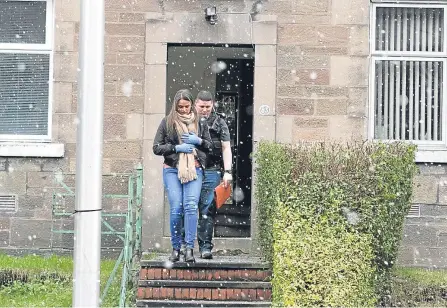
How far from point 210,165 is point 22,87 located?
3.62 m

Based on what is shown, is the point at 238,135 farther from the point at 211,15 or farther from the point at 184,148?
the point at 184,148

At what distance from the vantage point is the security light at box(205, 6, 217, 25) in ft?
38.5

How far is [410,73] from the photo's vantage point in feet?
40.4

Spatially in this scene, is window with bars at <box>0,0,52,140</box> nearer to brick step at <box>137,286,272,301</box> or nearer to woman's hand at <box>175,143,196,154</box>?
woman's hand at <box>175,143,196,154</box>

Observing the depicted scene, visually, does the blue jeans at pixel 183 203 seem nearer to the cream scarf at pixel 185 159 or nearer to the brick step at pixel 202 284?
the cream scarf at pixel 185 159

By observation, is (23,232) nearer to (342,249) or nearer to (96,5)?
(342,249)

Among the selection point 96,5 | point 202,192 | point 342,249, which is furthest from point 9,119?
point 96,5

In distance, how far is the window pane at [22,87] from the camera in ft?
39.8

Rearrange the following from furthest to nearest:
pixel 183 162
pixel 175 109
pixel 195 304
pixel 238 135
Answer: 1. pixel 238 135
2. pixel 175 109
3. pixel 183 162
4. pixel 195 304

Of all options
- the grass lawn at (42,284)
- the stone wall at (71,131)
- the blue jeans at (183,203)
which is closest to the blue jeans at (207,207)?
the blue jeans at (183,203)

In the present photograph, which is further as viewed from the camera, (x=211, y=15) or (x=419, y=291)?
(x=211, y=15)

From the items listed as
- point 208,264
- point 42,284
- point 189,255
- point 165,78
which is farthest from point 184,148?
point 165,78

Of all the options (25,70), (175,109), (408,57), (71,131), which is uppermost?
(408,57)

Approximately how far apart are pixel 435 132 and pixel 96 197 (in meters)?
7.46
